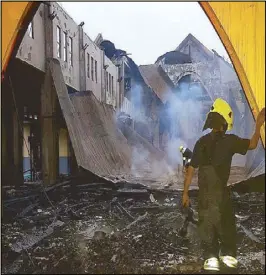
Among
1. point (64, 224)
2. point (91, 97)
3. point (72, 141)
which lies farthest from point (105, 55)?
point (64, 224)

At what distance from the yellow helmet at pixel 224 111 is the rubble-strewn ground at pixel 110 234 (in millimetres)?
688

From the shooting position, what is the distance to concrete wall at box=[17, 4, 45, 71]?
147 inches

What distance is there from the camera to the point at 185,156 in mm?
3527

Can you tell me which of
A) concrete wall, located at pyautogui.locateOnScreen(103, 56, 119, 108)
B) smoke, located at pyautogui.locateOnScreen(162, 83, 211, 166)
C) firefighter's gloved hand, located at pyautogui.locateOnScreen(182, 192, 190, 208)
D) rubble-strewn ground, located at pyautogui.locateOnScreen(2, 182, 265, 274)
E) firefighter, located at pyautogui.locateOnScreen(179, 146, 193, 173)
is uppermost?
concrete wall, located at pyautogui.locateOnScreen(103, 56, 119, 108)

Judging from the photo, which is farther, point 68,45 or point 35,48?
point 68,45

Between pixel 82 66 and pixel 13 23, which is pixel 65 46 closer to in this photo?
pixel 82 66

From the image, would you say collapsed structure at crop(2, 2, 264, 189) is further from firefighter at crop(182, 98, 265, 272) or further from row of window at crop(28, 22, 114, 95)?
firefighter at crop(182, 98, 265, 272)

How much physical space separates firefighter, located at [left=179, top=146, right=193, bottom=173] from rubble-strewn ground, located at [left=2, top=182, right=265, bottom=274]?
0.30 m

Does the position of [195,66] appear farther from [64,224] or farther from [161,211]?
[64,224]

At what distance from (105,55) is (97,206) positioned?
1.55 m

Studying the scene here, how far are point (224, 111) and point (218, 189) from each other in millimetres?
727

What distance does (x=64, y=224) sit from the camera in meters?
3.64

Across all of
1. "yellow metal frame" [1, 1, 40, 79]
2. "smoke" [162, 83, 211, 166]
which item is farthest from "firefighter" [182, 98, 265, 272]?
"yellow metal frame" [1, 1, 40, 79]

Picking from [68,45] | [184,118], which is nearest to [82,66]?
[68,45]
